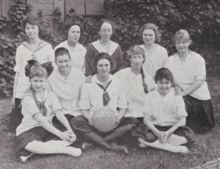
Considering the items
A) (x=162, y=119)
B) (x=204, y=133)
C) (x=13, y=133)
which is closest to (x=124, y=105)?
(x=162, y=119)

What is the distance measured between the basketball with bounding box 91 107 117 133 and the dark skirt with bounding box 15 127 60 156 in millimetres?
457

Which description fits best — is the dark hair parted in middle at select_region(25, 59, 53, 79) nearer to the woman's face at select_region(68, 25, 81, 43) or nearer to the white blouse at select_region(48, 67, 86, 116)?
the white blouse at select_region(48, 67, 86, 116)

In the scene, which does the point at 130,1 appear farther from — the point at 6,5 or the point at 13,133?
the point at 13,133

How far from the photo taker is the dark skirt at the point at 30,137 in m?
4.01

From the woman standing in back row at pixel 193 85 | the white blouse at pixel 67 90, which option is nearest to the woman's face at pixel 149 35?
the woman standing in back row at pixel 193 85

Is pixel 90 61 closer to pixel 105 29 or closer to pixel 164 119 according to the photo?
pixel 105 29

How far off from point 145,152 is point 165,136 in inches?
10.8

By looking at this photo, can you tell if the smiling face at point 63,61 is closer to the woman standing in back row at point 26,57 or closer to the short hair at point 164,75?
the woman standing in back row at point 26,57

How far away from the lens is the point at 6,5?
6859 millimetres

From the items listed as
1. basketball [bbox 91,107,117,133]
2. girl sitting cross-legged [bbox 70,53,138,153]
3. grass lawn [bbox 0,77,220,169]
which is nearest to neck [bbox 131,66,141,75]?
girl sitting cross-legged [bbox 70,53,138,153]

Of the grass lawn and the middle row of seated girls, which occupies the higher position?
the middle row of seated girls

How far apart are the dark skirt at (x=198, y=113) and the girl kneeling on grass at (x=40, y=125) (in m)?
1.56

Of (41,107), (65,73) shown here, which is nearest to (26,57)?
(65,73)

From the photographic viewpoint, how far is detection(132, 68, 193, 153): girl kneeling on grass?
4.16 metres
